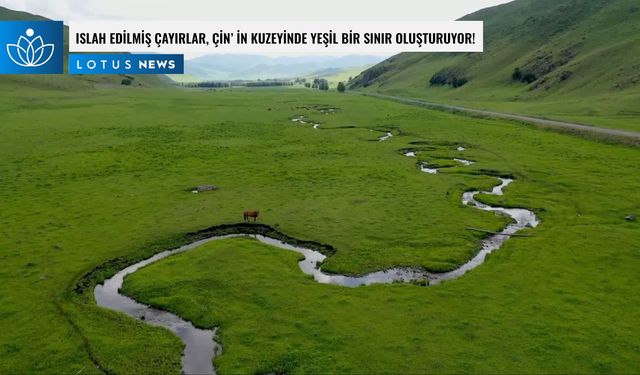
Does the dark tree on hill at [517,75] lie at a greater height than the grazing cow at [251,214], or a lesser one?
greater

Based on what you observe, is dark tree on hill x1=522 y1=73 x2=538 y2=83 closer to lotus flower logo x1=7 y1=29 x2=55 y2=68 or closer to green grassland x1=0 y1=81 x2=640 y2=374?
green grassland x1=0 y1=81 x2=640 y2=374

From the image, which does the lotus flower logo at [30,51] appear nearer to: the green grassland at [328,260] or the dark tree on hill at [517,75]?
the green grassland at [328,260]

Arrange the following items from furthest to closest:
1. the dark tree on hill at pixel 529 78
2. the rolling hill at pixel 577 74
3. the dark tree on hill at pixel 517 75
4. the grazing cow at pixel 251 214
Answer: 1. the dark tree on hill at pixel 517 75
2. the dark tree on hill at pixel 529 78
3. the rolling hill at pixel 577 74
4. the grazing cow at pixel 251 214

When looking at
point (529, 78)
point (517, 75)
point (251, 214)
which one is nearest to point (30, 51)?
point (251, 214)

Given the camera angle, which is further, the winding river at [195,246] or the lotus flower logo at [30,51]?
the lotus flower logo at [30,51]

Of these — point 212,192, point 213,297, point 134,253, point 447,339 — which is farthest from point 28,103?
point 447,339

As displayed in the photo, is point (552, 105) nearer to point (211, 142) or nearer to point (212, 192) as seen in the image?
point (211, 142)

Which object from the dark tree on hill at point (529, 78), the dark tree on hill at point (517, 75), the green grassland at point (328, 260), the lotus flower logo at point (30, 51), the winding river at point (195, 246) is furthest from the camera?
the dark tree on hill at point (517, 75)

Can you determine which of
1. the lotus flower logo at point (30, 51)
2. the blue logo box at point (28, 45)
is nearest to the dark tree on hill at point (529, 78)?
the blue logo box at point (28, 45)

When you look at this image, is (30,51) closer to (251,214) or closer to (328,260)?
(251,214)
